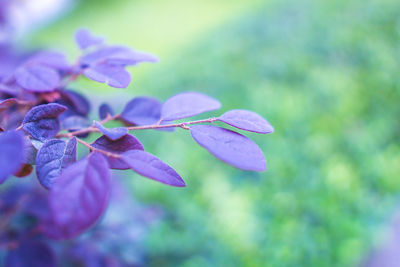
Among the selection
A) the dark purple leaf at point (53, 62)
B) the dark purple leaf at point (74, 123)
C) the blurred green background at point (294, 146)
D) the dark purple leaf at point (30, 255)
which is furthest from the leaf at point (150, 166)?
the blurred green background at point (294, 146)

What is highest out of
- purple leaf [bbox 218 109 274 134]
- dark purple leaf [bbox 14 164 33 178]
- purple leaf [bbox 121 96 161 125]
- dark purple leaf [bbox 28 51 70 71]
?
purple leaf [bbox 218 109 274 134]

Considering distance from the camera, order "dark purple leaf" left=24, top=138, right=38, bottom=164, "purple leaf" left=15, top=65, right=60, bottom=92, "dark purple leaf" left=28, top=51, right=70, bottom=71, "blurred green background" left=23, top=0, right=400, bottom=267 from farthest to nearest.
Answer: "blurred green background" left=23, top=0, right=400, bottom=267 < "dark purple leaf" left=28, top=51, right=70, bottom=71 < "purple leaf" left=15, top=65, right=60, bottom=92 < "dark purple leaf" left=24, top=138, right=38, bottom=164

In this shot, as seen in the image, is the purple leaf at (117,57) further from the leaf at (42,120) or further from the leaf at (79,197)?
the leaf at (79,197)

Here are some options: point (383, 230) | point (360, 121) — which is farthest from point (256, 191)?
point (360, 121)

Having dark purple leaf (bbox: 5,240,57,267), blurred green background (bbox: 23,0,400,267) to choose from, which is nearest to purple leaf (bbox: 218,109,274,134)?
dark purple leaf (bbox: 5,240,57,267)

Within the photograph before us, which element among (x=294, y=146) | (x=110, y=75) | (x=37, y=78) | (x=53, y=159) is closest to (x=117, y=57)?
(x=110, y=75)

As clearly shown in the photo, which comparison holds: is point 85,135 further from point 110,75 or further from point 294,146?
point 294,146

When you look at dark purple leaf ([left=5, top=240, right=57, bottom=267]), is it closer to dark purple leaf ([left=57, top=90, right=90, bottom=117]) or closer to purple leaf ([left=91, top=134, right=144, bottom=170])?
dark purple leaf ([left=57, top=90, right=90, bottom=117])

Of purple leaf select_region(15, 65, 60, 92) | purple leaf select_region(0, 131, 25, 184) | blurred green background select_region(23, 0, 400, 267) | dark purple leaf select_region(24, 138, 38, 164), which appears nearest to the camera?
→ purple leaf select_region(0, 131, 25, 184)
